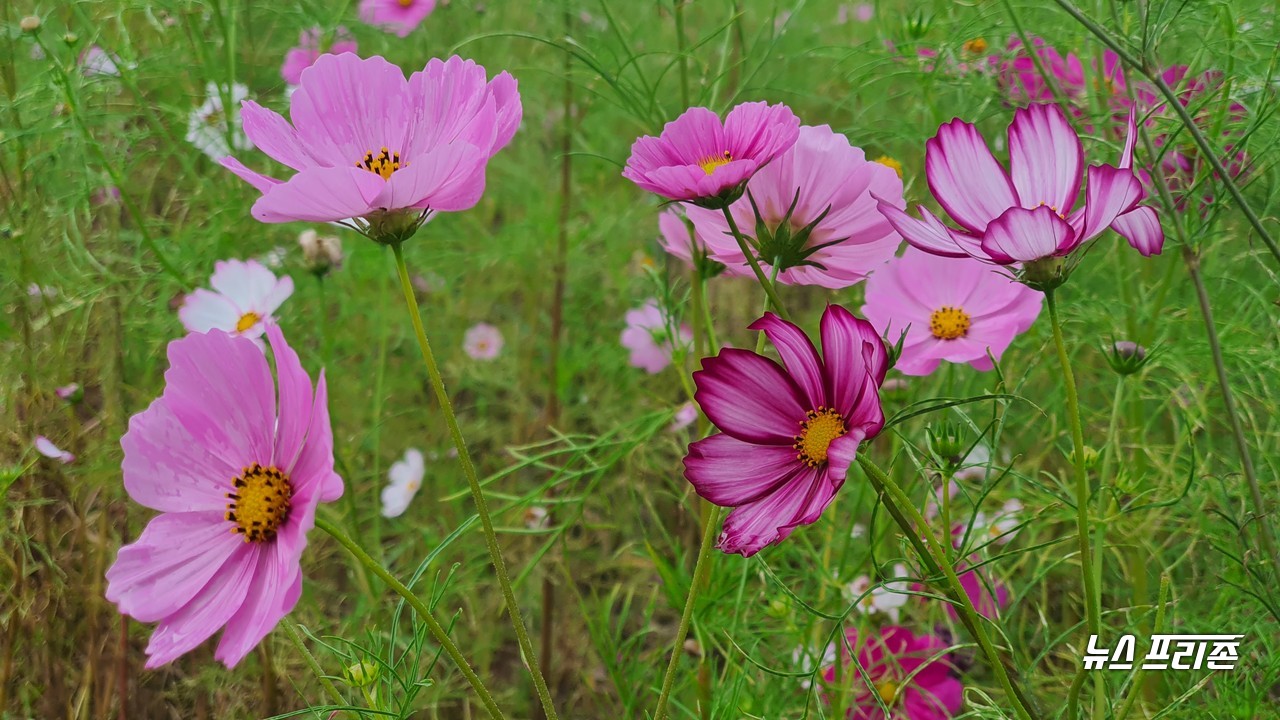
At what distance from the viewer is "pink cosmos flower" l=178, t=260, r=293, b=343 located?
946 mm

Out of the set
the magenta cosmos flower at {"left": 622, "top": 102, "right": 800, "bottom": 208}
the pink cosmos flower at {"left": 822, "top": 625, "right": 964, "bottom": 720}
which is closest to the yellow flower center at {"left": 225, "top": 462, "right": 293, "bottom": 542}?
the magenta cosmos flower at {"left": 622, "top": 102, "right": 800, "bottom": 208}

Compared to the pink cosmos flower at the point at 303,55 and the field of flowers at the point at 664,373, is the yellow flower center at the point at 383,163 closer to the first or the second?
the field of flowers at the point at 664,373

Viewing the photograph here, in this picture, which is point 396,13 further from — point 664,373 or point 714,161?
point 714,161

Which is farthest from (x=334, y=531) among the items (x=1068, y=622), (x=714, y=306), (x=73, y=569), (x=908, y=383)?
(x=714, y=306)

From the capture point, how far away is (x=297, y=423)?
0.44 m

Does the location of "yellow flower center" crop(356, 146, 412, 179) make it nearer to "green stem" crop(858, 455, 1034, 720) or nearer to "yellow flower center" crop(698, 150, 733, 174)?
"yellow flower center" crop(698, 150, 733, 174)

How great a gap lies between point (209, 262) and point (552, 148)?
2.62ft

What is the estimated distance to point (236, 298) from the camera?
97 centimetres

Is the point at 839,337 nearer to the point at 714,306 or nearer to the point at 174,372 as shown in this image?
the point at 174,372

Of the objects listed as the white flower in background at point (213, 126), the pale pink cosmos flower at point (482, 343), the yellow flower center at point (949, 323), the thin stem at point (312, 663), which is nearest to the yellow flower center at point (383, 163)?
the thin stem at point (312, 663)

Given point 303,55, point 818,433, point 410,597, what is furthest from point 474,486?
point 303,55

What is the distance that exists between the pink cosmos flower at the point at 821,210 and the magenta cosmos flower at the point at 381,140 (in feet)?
0.40

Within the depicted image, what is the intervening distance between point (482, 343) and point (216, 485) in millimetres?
1091

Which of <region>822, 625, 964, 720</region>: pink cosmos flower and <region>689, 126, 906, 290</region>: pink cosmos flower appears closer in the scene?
<region>689, 126, 906, 290</region>: pink cosmos flower
